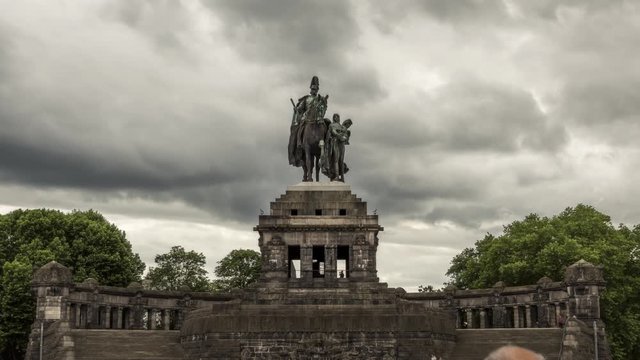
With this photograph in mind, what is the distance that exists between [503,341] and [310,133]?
1530 centimetres

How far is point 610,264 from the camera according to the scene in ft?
161

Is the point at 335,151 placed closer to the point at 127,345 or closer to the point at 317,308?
the point at 317,308

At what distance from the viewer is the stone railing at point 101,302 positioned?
43375 mm

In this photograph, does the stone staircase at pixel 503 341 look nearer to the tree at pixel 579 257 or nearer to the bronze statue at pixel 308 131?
the tree at pixel 579 257

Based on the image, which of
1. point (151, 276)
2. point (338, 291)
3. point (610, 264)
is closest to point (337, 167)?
point (338, 291)

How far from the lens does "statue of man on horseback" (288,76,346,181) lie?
44.3 meters

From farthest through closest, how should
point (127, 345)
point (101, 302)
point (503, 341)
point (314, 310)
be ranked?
point (101, 302)
point (127, 345)
point (503, 341)
point (314, 310)

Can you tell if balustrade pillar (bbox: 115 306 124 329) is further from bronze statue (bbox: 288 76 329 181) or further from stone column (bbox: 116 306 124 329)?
bronze statue (bbox: 288 76 329 181)

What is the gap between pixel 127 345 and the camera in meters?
39.1

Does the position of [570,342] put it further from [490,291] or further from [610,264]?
[610,264]

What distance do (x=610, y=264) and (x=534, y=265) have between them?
473cm

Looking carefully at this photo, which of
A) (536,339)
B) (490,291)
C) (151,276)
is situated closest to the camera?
(536,339)

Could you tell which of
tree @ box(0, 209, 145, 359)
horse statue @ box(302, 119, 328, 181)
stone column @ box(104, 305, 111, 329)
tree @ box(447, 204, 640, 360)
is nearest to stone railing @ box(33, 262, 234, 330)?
stone column @ box(104, 305, 111, 329)

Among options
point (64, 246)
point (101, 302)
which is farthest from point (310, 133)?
point (64, 246)
